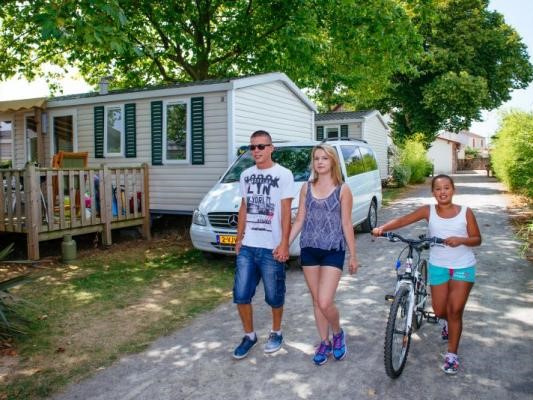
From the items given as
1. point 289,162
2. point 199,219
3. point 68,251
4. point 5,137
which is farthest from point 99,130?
point 5,137

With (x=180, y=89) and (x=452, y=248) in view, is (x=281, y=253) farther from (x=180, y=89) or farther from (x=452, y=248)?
(x=180, y=89)

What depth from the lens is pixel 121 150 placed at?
12.6 metres

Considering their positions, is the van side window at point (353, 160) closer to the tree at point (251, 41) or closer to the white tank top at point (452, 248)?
the white tank top at point (452, 248)

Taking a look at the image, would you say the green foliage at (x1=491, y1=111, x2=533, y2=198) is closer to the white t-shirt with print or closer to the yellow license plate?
the yellow license plate

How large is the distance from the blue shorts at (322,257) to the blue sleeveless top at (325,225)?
0.04 m

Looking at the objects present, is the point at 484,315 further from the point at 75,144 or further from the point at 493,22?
the point at 493,22

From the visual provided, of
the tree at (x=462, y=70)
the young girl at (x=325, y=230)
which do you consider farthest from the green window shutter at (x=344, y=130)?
the young girl at (x=325, y=230)

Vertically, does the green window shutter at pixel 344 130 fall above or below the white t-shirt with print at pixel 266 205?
above

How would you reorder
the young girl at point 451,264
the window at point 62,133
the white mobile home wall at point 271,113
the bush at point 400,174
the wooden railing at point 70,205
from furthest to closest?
the bush at point 400,174
the window at point 62,133
the white mobile home wall at point 271,113
the wooden railing at point 70,205
the young girl at point 451,264

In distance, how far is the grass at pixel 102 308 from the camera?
4254 millimetres

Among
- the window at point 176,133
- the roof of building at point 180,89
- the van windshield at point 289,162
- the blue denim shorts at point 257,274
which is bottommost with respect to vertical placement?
the blue denim shorts at point 257,274

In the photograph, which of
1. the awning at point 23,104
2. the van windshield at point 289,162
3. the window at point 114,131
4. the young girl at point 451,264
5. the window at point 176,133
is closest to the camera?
the young girl at point 451,264

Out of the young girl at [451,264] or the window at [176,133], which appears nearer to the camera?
the young girl at [451,264]

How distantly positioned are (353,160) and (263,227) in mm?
5825
